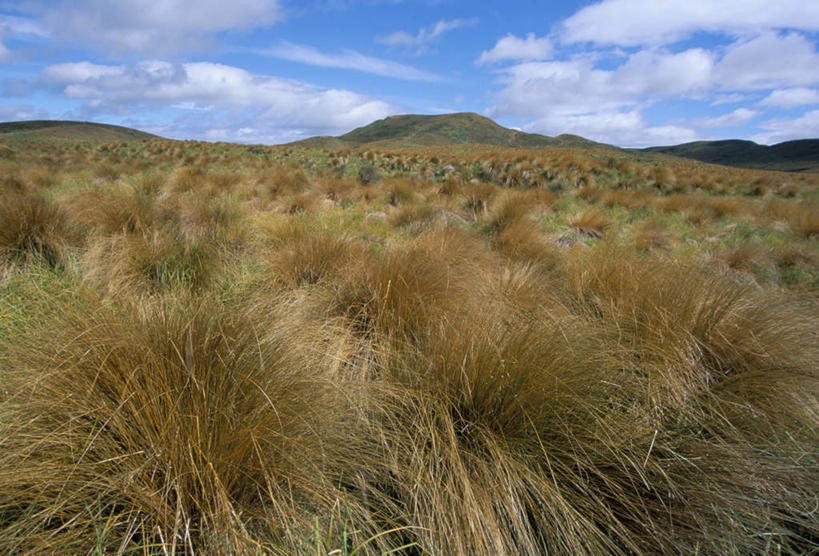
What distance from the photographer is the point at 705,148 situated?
11388 cm

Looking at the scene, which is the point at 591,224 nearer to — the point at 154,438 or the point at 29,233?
the point at 154,438

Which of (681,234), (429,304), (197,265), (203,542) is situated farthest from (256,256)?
(681,234)

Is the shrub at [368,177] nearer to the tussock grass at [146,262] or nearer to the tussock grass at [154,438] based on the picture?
the tussock grass at [146,262]

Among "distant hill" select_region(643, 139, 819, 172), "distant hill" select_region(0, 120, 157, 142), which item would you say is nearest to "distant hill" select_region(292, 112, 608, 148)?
"distant hill" select_region(0, 120, 157, 142)

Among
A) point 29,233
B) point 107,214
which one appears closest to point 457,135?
point 107,214

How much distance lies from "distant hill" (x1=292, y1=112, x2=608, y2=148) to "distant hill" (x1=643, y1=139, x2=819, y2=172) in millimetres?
37213

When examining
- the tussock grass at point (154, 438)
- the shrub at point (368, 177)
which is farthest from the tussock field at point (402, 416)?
the shrub at point (368, 177)

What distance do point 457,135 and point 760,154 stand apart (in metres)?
78.8

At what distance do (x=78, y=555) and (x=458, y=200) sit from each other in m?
6.59

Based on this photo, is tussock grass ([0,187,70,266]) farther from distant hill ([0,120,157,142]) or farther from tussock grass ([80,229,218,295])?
distant hill ([0,120,157,142])

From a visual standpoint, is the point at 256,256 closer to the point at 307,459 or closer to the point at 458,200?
the point at 307,459

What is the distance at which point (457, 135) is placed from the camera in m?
76.3

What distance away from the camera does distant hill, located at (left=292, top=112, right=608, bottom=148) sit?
7312cm

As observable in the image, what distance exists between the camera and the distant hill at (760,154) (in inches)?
3073
